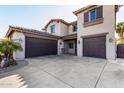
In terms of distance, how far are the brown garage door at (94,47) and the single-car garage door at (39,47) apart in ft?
15.1

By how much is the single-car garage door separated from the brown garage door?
15.1ft

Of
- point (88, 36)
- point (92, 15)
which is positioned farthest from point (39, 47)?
point (92, 15)

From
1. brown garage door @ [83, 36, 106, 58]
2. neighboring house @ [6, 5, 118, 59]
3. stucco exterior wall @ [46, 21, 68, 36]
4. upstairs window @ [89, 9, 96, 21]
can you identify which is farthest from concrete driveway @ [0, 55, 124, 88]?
stucco exterior wall @ [46, 21, 68, 36]

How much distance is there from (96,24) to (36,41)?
700 cm

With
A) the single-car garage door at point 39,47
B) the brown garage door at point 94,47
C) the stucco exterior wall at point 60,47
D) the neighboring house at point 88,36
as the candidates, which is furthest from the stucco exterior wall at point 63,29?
the brown garage door at point 94,47

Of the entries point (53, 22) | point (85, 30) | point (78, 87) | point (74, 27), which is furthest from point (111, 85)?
point (53, 22)

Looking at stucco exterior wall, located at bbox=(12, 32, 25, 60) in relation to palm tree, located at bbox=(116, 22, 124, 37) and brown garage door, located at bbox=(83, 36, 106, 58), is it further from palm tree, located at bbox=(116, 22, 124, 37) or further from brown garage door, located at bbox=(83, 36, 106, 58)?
palm tree, located at bbox=(116, 22, 124, 37)

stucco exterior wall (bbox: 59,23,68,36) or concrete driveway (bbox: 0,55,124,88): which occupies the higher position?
stucco exterior wall (bbox: 59,23,68,36)

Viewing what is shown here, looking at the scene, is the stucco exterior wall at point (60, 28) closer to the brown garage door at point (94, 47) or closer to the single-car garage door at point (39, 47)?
the single-car garage door at point (39, 47)

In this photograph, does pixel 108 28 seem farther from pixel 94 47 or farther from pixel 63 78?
pixel 63 78

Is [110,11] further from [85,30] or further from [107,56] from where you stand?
[107,56]

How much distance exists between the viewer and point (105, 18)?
341 inches

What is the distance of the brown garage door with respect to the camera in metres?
8.84
